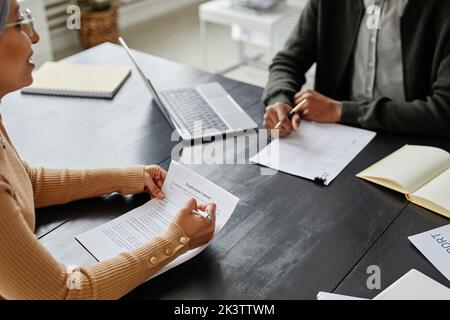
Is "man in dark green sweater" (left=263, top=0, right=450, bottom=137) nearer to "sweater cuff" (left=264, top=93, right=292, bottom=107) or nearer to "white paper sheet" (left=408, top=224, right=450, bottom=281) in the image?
"sweater cuff" (left=264, top=93, right=292, bottom=107)

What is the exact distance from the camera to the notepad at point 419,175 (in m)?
1.13

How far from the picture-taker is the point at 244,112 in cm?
153

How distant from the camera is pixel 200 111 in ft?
5.00

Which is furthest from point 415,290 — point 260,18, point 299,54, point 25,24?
point 260,18

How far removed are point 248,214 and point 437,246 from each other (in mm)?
394

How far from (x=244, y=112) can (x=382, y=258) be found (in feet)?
2.23

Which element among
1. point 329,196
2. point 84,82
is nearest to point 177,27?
point 84,82

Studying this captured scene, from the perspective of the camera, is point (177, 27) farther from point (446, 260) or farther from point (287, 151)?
point (446, 260)

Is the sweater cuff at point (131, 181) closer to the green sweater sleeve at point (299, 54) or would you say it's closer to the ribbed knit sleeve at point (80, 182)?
the ribbed knit sleeve at point (80, 182)

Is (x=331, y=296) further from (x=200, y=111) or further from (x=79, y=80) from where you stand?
(x=79, y=80)

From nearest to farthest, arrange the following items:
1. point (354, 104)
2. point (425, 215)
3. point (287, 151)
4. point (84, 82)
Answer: point (425, 215)
point (287, 151)
point (354, 104)
point (84, 82)

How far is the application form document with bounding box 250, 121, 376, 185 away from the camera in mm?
1263
